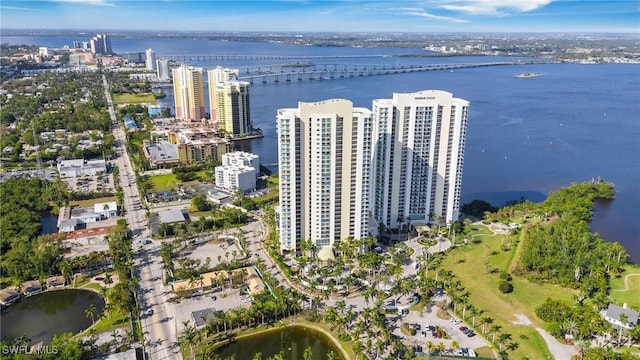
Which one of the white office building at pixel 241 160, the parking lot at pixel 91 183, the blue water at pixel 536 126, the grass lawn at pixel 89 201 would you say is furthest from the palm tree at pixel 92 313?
the blue water at pixel 536 126

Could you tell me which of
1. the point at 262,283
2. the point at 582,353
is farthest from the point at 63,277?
the point at 582,353

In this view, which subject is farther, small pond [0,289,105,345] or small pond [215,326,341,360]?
small pond [0,289,105,345]

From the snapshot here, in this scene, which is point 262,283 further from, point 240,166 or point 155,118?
point 155,118

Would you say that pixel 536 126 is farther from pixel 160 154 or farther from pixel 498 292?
pixel 160 154

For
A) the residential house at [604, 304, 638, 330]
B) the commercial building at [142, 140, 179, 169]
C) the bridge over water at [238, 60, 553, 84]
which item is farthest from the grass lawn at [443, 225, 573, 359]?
the bridge over water at [238, 60, 553, 84]

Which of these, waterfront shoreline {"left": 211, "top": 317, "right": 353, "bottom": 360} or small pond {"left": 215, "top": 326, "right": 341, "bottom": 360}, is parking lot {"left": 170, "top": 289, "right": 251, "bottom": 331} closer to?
waterfront shoreline {"left": 211, "top": 317, "right": 353, "bottom": 360}

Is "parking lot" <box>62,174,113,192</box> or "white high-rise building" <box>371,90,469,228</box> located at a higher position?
"white high-rise building" <box>371,90,469,228</box>
